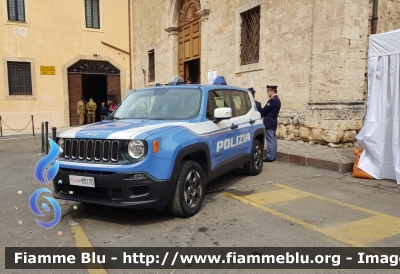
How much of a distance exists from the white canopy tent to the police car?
2.90 meters

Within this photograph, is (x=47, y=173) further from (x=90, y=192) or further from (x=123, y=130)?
(x=123, y=130)

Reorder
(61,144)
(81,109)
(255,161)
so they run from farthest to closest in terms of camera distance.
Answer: (81,109), (255,161), (61,144)

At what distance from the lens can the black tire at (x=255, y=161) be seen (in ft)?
21.5

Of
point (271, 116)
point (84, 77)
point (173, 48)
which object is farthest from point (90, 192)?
point (84, 77)

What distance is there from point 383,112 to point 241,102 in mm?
2625

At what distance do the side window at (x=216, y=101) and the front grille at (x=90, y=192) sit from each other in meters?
1.84

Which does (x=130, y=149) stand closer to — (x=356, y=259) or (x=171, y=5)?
(x=356, y=259)

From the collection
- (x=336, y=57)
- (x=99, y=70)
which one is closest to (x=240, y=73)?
(x=336, y=57)

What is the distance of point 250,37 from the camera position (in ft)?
40.2

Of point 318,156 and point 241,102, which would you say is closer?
point 241,102

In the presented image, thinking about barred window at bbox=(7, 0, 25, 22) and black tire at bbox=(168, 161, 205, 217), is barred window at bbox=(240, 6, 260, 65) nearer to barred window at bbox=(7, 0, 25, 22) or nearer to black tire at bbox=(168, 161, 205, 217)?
black tire at bbox=(168, 161, 205, 217)

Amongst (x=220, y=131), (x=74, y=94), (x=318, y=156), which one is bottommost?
(x=318, y=156)

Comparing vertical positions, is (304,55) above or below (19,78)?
above

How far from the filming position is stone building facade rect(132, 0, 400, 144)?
8.79 m
